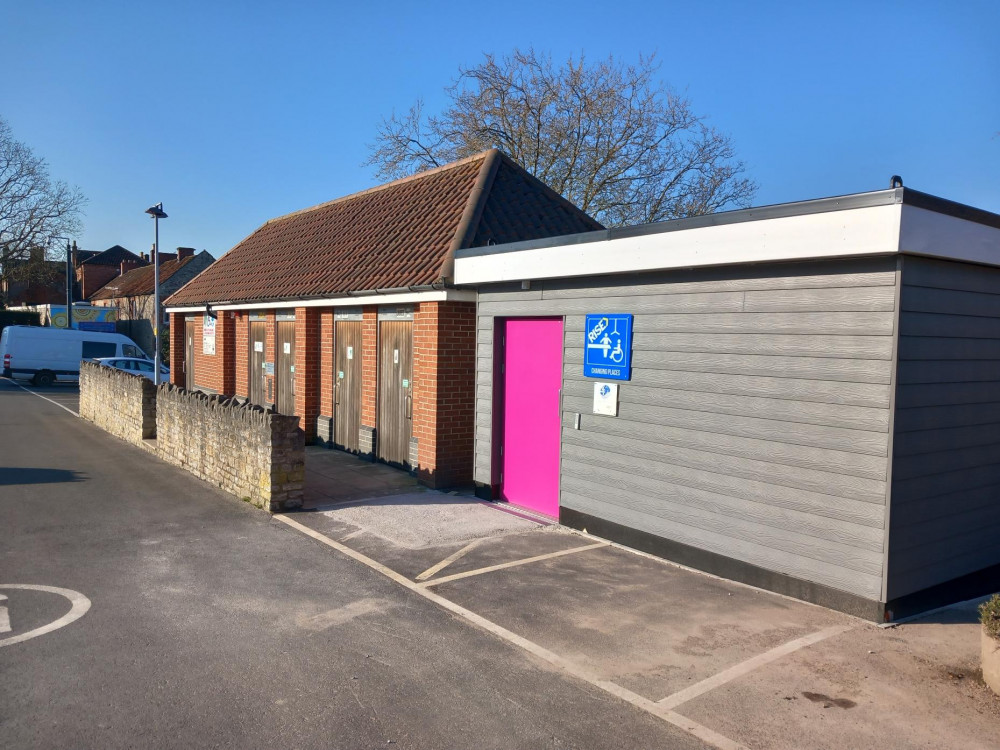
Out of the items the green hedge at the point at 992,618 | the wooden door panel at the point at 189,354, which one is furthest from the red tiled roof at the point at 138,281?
the green hedge at the point at 992,618

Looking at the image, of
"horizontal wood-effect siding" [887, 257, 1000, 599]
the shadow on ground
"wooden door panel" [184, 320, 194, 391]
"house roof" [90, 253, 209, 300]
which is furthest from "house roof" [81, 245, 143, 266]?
"horizontal wood-effect siding" [887, 257, 1000, 599]

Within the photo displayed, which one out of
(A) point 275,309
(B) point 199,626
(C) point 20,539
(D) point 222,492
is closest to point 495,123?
(A) point 275,309

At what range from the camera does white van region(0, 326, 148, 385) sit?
102 ft

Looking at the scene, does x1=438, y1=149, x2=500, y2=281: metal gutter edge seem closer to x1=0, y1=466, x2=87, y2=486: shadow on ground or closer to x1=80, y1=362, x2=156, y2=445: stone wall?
x1=0, y1=466, x2=87, y2=486: shadow on ground

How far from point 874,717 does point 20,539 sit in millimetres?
8308

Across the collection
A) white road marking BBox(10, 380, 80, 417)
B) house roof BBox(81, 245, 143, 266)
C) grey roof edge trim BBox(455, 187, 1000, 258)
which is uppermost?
house roof BBox(81, 245, 143, 266)

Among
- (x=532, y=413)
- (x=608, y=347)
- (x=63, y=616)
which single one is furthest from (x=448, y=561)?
(x=63, y=616)

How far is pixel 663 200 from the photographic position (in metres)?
27.2

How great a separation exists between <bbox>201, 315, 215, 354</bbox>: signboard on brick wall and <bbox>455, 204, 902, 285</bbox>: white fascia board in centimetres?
1246

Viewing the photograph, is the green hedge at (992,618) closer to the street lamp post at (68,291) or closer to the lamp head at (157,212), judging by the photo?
the lamp head at (157,212)

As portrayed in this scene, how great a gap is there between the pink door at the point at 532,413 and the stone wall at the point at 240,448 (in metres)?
2.65

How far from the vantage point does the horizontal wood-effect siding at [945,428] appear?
5676 mm

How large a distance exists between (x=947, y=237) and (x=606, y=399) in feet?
11.4

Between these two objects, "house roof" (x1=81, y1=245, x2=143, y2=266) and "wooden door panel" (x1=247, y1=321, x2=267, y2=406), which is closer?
"wooden door panel" (x1=247, y1=321, x2=267, y2=406)
